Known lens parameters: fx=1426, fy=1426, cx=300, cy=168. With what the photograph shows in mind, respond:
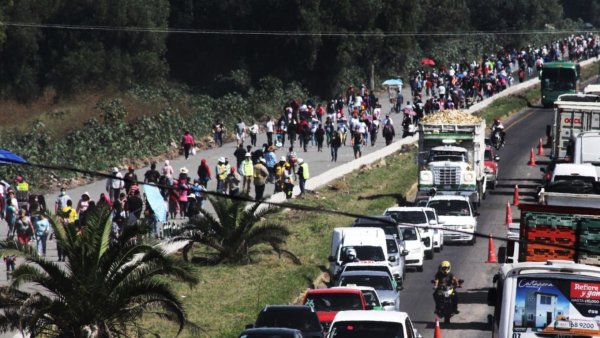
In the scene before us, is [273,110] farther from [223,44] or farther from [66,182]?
[66,182]

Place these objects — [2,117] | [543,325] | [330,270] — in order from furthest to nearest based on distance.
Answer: [2,117]
[330,270]
[543,325]

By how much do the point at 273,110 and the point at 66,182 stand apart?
25817 mm

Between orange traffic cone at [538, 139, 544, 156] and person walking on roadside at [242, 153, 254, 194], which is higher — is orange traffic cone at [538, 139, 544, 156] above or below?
below

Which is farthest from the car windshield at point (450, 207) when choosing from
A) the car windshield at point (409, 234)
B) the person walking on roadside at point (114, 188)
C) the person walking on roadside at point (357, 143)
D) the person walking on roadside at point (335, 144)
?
the person walking on roadside at point (357, 143)

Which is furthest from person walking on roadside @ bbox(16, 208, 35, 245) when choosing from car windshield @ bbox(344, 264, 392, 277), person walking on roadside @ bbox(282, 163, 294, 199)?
person walking on roadside @ bbox(282, 163, 294, 199)

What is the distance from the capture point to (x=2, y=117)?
74062 mm

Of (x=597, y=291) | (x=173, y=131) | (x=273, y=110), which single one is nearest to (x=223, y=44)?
(x=273, y=110)

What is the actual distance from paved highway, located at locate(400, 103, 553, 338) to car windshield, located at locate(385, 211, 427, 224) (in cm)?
121

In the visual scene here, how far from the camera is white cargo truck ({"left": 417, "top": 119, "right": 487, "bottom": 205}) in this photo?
47281 millimetres

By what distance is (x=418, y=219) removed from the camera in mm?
40125

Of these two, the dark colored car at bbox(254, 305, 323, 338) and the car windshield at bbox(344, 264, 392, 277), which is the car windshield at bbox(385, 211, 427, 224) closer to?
the car windshield at bbox(344, 264, 392, 277)

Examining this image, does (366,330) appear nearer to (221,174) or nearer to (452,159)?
(221,174)

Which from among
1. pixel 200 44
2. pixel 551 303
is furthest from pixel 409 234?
pixel 200 44

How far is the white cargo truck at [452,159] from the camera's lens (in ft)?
155
